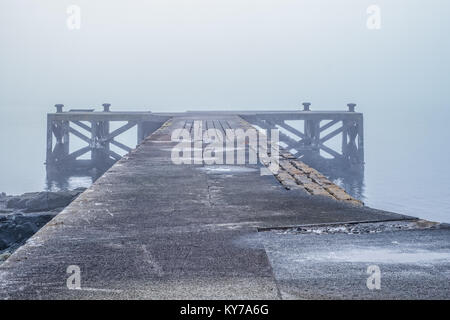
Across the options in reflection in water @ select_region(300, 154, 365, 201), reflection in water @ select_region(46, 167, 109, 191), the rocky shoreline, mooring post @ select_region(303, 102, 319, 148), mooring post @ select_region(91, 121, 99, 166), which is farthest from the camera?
mooring post @ select_region(303, 102, 319, 148)

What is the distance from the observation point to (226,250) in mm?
3551

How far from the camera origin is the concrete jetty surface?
9.41 feet

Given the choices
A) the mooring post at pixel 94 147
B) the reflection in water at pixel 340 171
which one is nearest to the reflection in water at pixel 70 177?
the mooring post at pixel 94 147

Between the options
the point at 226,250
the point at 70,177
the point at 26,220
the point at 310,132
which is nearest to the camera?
the point at 226,250

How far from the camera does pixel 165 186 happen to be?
6.08 meters

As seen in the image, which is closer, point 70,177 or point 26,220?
point 26,220

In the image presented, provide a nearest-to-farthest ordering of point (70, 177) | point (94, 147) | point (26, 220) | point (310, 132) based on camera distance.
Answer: point (26, 220) → point (70, 177) → point (94, 147) → point (310, 132)

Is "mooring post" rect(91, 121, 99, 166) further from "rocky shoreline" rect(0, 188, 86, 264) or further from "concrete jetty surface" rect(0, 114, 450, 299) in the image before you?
"concrete jetty surface" rect(0, 114, 450, 299)

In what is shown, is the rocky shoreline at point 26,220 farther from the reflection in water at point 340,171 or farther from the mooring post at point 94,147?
the reflection in water at point 340,171

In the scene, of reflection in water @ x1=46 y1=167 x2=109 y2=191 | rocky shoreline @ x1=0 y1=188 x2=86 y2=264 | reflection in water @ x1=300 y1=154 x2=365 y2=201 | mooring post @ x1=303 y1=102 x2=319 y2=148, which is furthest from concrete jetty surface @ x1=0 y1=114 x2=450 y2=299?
mooring post @ x1=303 y1=102 x2=319 y2=148

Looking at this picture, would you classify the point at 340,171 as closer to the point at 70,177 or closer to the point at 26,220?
the point at 70,177

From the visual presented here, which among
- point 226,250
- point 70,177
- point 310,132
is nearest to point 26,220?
point 226,250

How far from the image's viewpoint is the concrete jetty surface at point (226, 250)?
2.87 m

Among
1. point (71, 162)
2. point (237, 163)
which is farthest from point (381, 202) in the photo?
point (237, 163)
